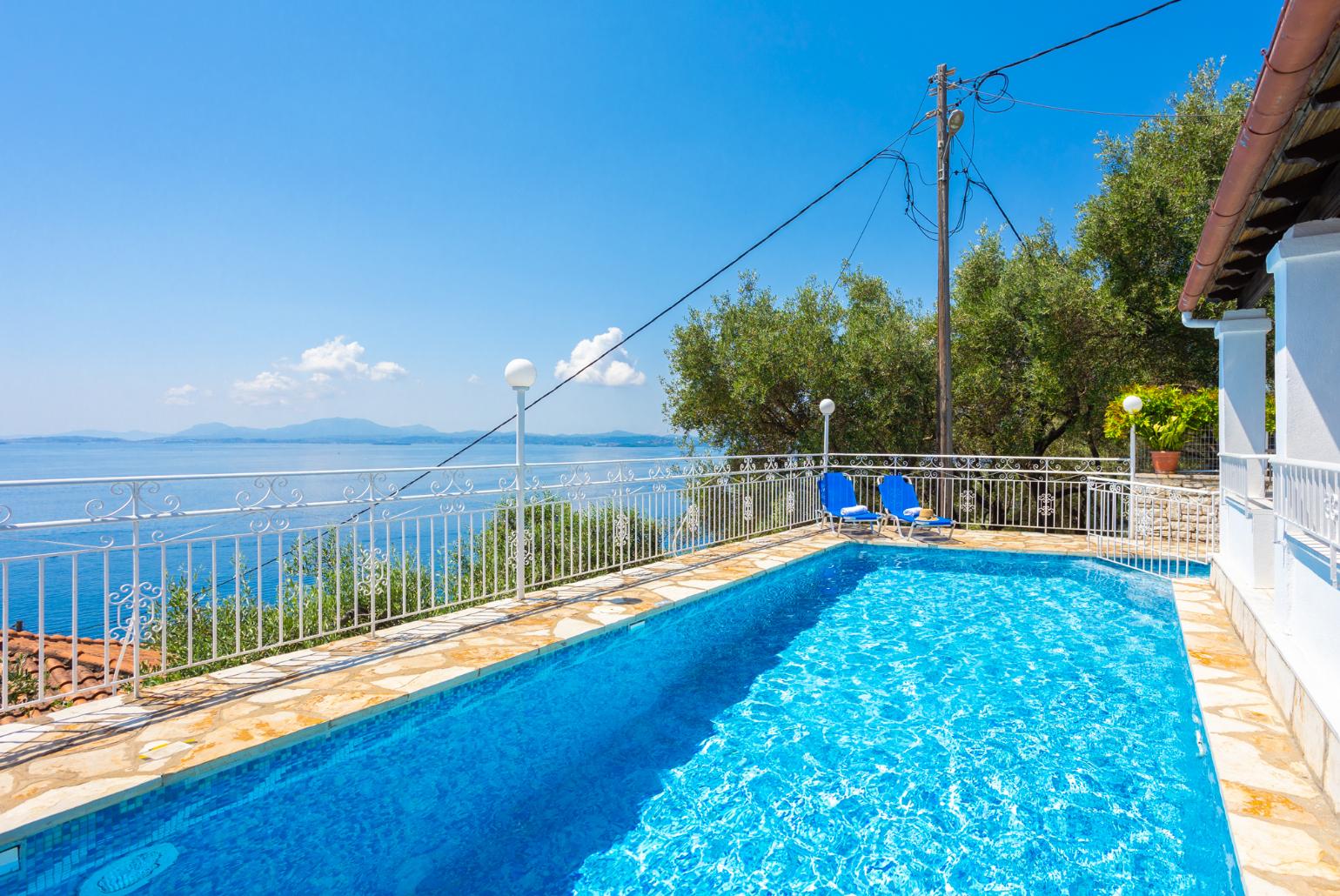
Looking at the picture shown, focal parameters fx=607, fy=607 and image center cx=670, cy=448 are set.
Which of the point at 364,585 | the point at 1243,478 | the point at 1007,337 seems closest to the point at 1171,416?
the point at 1007,337

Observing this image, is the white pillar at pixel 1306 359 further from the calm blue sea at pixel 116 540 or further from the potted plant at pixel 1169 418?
the potted plant at pixel 1169 418

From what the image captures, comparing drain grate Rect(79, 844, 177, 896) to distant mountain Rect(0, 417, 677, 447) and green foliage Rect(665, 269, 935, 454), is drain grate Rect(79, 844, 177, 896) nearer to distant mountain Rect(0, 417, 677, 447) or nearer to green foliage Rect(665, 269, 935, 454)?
green foliage Rect(665, 269, 935, 454)

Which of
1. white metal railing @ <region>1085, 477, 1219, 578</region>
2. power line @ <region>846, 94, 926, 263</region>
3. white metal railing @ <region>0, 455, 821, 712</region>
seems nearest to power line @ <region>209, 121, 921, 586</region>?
power line @ <region>846, 94, 926, 263</region>

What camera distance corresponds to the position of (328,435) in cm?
8525

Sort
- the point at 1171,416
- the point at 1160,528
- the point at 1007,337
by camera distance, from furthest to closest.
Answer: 1. the point at 1007,337
2. the point at 1171,416
3. the point at 1160,528

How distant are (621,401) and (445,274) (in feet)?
27.8

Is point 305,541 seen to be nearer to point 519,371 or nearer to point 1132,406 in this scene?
point 519,371

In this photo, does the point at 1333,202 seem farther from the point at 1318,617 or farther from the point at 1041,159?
the point at 1041,159

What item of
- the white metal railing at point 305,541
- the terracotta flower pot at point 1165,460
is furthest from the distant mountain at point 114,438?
the terracotta flower pot at point 1165,460

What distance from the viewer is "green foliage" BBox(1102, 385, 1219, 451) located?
29.1 ft

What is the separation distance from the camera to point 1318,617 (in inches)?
119

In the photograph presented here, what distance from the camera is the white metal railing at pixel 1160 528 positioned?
804cm

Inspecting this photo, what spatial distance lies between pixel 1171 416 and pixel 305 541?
11216 millimetres

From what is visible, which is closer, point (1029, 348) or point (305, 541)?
point (305, 541)
